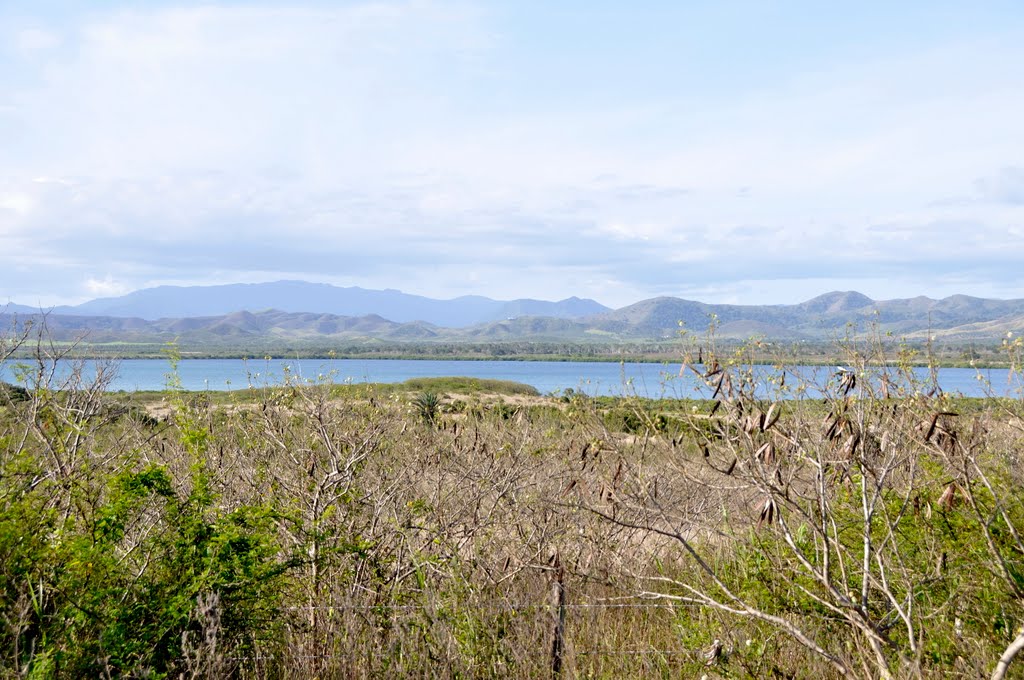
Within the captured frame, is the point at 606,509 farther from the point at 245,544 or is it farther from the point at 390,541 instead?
the point at 245,544

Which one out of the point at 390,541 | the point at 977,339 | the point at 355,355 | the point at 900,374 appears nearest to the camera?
the point at 900,374

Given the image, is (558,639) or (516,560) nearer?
(558,639)

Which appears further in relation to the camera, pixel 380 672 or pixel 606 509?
pixel 606 509

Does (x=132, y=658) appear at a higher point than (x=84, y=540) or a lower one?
lower

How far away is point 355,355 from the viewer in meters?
138

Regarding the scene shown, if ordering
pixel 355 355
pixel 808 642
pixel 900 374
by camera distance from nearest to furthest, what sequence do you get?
pixel 808 642 → pixel 900 374 → pixel 355 355

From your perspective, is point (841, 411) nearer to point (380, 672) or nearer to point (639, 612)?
point (639, 612)

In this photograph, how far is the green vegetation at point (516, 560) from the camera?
13.1 ft

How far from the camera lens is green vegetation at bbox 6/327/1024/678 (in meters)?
4.00

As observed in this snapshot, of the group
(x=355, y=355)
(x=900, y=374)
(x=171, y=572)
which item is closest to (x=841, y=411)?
(x=900, y=374)

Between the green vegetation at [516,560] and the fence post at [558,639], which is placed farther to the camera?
the fence post at [558,639]

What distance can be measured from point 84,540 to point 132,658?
0.70 meters

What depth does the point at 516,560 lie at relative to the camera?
6.55 m

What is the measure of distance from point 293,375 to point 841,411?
5620mm
